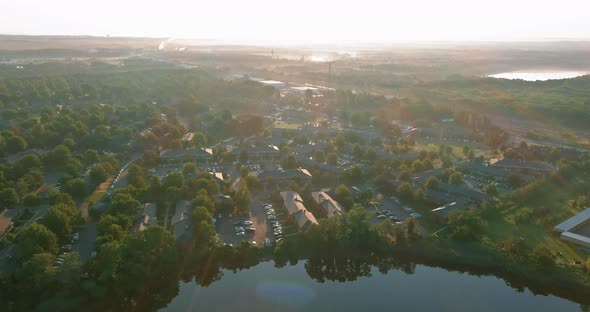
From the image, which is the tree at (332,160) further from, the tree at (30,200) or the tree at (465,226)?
the tree at (30,200)

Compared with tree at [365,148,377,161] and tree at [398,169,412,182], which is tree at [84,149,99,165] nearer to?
tree at [365,148,377,161]

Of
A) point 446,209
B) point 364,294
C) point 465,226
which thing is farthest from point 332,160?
point 364,294

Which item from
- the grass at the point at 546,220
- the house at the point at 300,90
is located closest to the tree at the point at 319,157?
the grass at the point at 546,220

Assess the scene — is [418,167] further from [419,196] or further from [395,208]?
[395,208]

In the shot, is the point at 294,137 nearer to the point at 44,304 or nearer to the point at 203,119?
the point at 203,119

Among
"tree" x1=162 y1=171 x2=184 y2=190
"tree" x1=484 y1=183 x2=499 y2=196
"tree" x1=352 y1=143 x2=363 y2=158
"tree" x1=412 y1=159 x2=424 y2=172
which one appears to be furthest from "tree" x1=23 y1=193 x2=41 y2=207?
"tree" x1=484 y1=183 x2=499 y2=196

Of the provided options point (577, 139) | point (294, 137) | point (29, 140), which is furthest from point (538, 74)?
point (29, 140)

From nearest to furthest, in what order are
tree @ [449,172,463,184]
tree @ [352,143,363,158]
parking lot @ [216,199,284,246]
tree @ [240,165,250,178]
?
parking lot @ [216,199,284,246] → tree @ [449,172,463,184] → tree @ [240,165,250,178] → tree @ [352,143,363,158]
